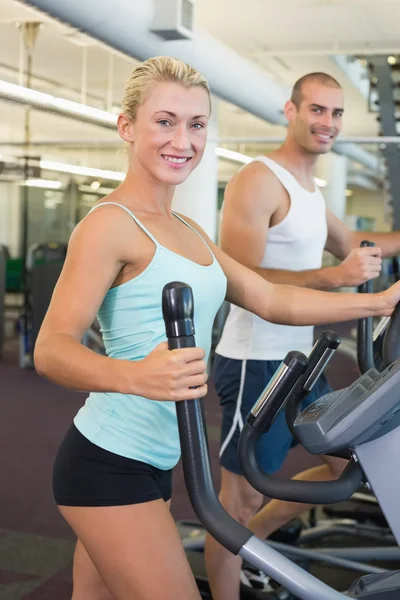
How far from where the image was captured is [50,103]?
5.72 m

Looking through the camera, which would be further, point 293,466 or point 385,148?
point 385,148

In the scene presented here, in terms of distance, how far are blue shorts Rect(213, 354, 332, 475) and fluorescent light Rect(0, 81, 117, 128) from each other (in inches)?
118

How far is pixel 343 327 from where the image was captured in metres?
11.3

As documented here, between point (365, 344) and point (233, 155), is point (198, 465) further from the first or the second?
point (233, 155)

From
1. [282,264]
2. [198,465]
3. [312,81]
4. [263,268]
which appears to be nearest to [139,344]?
[198,465]

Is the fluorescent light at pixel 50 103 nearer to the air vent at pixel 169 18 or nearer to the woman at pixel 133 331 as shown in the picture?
the air vent at pixel 169 18

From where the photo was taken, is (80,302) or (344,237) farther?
(344,237)

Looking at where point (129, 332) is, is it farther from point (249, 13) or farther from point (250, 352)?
point (249, 13)

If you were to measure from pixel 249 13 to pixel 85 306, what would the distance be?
237 inches

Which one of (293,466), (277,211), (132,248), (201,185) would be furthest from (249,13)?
(132,248)

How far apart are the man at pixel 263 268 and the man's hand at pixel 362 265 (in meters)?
0.23

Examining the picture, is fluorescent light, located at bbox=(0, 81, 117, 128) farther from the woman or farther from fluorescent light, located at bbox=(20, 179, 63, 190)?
fluorescent light, located at bbox=(20, 179, 63, 190)

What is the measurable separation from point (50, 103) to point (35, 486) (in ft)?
10.1

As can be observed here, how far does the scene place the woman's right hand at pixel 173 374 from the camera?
3.12ft
